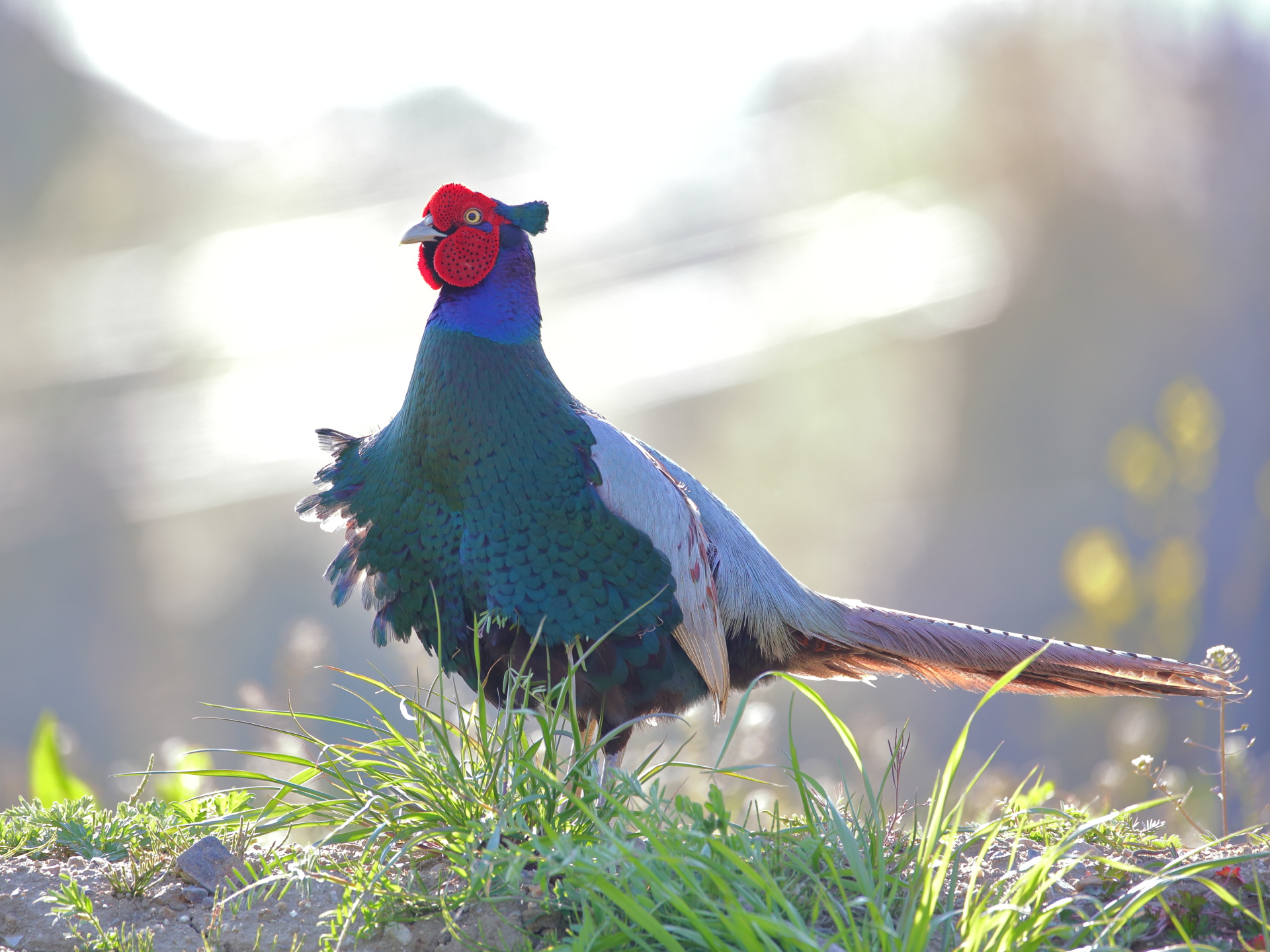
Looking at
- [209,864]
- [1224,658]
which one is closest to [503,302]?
[209,864]

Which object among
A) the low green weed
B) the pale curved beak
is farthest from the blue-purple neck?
the low green weed

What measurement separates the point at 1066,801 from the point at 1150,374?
640cm

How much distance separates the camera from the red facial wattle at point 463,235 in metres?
2.65

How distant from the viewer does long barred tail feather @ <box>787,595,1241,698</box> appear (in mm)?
2705

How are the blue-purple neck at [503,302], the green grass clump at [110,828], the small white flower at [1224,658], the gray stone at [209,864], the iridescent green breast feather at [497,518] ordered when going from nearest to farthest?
the gray stone at [209,864], the green grass clump at [110,828], the small white flower at [1224,658], the iridescent green breast feather at [497,518], the blue-purple neck at [503,302]

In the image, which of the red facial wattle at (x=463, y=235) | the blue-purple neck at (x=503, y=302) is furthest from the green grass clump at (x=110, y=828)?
the red facial wattle at (x=463, y=235)

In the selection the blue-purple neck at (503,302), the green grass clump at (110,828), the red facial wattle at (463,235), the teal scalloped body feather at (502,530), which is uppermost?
the red facial wattle at (463,235)

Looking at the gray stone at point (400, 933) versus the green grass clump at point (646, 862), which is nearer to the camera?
the green grass clump at point (646, 862)

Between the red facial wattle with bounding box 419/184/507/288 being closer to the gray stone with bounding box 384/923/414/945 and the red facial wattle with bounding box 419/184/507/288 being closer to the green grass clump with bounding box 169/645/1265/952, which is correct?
the green grass clump with bounding box 169/645/1265/952

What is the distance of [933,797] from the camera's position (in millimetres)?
1914

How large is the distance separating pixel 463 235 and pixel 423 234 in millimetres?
100

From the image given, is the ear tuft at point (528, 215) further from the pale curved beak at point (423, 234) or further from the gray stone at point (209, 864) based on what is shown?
the gray stone at point (209, 864)

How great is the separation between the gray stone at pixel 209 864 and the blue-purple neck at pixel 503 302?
1290mm

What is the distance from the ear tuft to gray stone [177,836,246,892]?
161 centimetres
